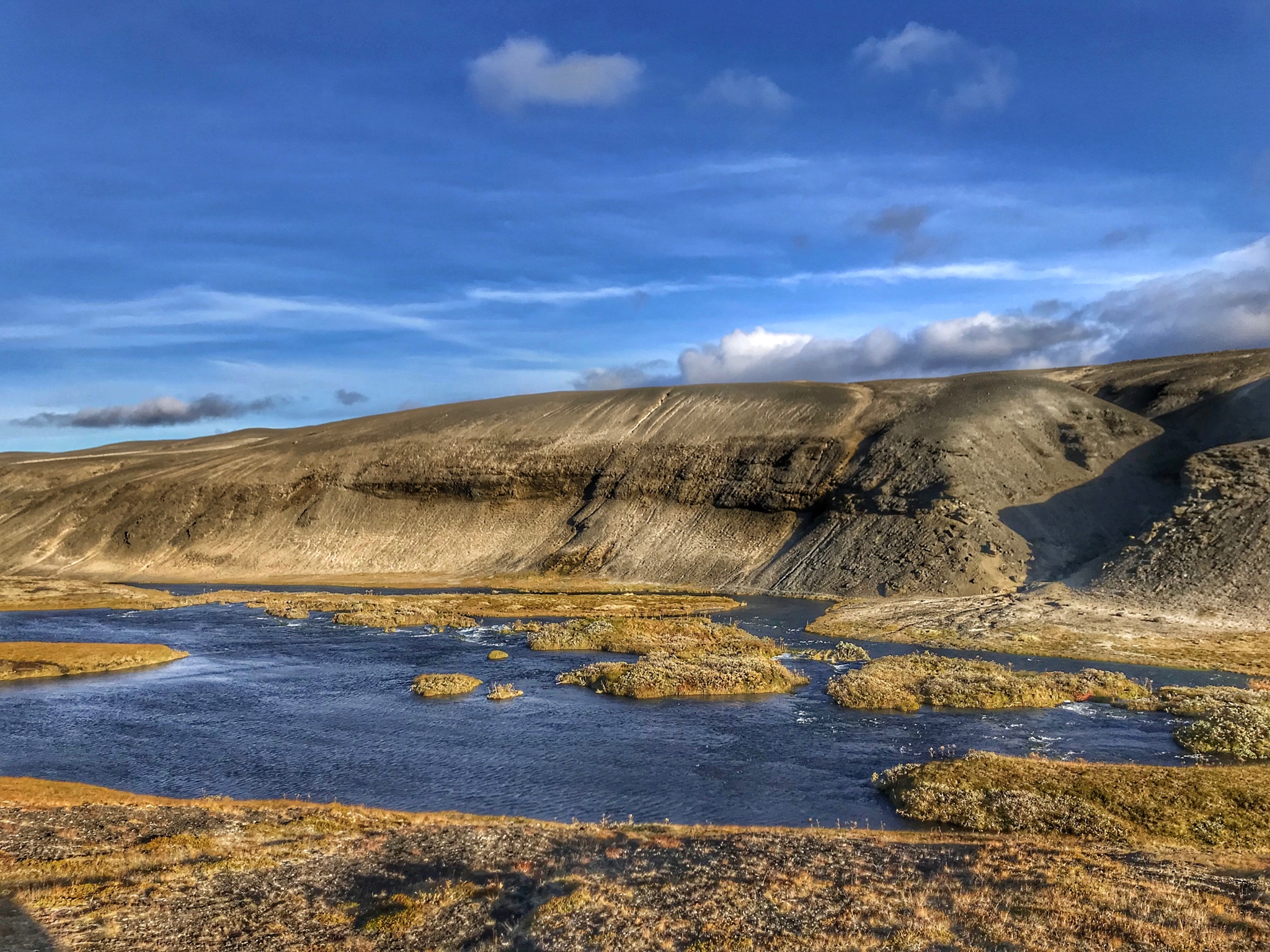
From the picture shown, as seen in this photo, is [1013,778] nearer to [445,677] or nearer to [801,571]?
[445,677]

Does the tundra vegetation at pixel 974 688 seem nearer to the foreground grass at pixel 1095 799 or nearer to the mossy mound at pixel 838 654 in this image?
the mossy mound at pixel 838 654

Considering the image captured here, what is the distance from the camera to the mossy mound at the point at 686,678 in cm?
4288

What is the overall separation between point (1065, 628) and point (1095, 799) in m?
36.7

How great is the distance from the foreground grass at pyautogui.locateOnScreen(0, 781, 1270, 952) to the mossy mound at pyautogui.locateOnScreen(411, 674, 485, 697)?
63.8 feet

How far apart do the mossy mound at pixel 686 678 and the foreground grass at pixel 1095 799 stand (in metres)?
14.7

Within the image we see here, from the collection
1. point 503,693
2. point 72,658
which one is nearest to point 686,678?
point 503,693

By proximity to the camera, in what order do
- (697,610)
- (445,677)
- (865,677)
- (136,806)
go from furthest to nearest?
(697,610) → (445,677) → (865,677) → (136,806)

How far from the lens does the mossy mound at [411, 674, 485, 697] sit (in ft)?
143

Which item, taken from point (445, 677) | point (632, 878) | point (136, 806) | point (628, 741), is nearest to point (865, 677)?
point (628, 741)

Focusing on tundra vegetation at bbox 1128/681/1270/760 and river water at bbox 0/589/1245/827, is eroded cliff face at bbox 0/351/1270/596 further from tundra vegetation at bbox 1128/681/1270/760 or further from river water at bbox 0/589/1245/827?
river water at bbox 0/589/1245/827

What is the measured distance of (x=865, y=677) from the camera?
42469 millimetres

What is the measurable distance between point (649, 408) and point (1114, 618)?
3276 inches

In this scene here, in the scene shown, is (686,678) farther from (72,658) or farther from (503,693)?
(72,658)

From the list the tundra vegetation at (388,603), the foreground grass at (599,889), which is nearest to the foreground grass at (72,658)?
the tundra vegetation at (388,603)
